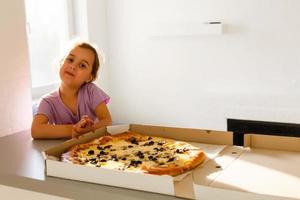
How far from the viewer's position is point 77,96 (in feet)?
4.70

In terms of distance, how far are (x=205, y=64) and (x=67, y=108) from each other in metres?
1.18

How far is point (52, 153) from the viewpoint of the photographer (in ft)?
3.01

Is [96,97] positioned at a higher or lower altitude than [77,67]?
lower

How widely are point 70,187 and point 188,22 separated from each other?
1.74 m

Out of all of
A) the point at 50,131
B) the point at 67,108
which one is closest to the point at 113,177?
the point at 50,131

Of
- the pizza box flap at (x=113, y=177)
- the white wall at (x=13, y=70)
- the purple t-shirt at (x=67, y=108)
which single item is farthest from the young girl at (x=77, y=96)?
the pizza box flap at (x=113, y=177)

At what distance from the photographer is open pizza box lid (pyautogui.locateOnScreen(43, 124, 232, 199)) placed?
0.71 m

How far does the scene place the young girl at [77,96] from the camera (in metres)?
1.37

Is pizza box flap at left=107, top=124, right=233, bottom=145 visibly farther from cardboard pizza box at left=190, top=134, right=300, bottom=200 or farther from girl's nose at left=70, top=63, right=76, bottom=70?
girl's nose at left=70, top=63, right=76, bottom=70

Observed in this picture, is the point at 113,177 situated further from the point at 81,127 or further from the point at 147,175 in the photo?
the point at 81,127

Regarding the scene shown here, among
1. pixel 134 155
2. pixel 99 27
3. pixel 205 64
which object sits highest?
pixel 99 27

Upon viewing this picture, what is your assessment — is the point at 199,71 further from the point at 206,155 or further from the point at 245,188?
the point at 245,188

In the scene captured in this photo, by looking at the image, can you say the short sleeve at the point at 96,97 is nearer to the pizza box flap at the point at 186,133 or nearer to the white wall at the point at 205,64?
the pizza box flap at the point at 186,133

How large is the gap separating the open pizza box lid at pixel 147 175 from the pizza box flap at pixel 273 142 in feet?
0.18
